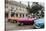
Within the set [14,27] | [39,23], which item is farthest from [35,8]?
[14,27]

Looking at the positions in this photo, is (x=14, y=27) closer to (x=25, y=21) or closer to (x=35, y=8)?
(x=25, y=21)

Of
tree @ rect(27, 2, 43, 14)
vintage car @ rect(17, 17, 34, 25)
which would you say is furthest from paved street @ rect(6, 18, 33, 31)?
tree @ rect(27, 2, 43, 14)

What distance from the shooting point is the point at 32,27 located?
3.77ft

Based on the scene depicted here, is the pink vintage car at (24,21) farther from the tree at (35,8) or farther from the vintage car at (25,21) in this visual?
the tree at (35,8)

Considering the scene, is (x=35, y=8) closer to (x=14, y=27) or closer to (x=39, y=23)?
(x=39, y=23)

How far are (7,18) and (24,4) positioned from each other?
28cm

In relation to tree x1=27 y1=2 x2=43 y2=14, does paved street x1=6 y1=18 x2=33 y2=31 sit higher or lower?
lower

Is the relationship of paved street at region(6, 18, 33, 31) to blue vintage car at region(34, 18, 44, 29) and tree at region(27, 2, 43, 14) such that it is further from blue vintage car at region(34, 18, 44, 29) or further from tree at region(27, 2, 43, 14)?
tree at region(27, 2, 43, 14)

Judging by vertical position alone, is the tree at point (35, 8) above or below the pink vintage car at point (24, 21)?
above

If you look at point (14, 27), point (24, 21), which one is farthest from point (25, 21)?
point (14, 27)

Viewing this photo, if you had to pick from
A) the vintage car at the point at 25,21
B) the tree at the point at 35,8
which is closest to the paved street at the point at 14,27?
the vintage car at the point at 25,21

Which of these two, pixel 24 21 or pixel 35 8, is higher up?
pixel 35 8

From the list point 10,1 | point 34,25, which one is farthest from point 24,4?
point 34,25
